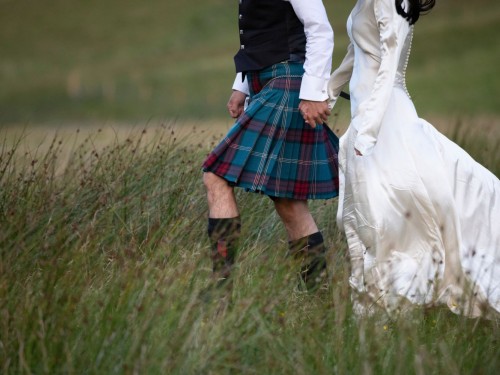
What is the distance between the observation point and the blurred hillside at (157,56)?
42594 millimetres

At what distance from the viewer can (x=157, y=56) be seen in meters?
56.2

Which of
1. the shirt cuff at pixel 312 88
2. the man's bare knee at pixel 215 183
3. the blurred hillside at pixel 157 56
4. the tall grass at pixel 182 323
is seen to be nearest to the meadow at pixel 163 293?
the tall grass at pixel 182 323

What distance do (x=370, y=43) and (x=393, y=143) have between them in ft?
1.40

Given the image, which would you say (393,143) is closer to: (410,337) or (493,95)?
(410,337)

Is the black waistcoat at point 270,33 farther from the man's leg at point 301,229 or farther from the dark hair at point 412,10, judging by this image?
the man's leg at point 301,229

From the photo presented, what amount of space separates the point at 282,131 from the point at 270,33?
42cm

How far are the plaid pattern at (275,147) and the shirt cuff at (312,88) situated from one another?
157 millimetres

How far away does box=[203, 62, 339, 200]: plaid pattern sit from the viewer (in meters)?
4.72

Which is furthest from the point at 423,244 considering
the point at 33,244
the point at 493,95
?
the point at 493,95

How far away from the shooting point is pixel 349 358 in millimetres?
3697

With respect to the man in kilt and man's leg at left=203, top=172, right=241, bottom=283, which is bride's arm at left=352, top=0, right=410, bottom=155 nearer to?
the man in kilt

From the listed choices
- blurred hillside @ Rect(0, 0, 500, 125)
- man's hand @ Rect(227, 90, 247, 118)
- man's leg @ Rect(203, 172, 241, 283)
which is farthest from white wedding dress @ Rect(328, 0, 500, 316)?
blurred hillside @ Rect(0, 0, 500, 125)

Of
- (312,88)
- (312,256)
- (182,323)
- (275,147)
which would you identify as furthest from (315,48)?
(182,323)

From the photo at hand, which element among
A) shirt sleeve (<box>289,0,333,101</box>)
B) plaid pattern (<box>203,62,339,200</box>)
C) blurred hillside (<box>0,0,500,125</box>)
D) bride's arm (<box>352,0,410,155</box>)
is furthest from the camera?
blurred hillside (<box>0,0,500,125</box>)
